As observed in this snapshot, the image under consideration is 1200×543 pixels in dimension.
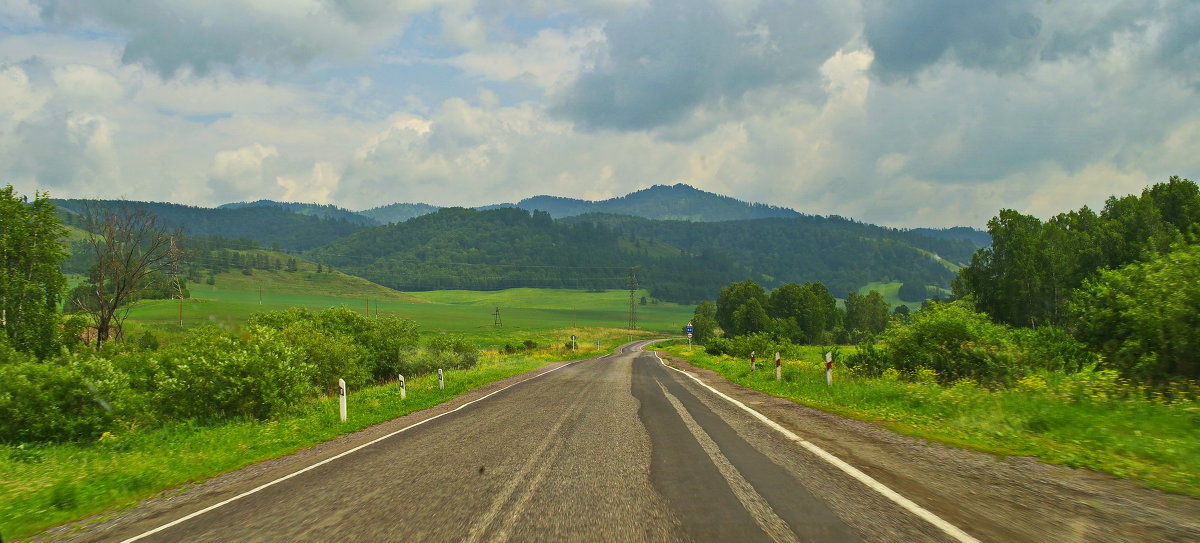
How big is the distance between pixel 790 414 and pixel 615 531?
342 inches

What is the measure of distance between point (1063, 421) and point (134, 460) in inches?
598

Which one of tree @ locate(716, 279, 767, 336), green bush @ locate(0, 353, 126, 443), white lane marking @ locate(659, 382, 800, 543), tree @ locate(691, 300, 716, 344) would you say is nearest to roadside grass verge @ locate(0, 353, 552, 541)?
green bush @ locate(0, 353, 126, 443)

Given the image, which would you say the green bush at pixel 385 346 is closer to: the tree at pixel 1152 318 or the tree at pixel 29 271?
the tree at pixel 29 271

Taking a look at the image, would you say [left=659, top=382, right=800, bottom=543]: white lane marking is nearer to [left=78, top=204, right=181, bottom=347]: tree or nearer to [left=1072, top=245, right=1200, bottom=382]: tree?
[left=1072, top=245, right=1200, bottom=382]: tree

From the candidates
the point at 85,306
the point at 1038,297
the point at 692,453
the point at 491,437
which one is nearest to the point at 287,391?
the point at 491,437

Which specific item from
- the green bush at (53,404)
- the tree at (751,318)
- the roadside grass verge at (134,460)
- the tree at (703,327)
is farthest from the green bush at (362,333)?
the tree at (703,327)

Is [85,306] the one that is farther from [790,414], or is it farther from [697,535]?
[697,535]

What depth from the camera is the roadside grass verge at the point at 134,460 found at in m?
7.17

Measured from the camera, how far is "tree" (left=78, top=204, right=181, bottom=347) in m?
37.2

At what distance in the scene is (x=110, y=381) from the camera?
1341 cm

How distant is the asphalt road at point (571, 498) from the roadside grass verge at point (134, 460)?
989 mm

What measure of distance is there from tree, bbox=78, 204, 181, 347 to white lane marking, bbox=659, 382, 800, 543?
4178cm

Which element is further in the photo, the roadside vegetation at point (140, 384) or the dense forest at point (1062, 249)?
the dense forest at point (1062, 249)

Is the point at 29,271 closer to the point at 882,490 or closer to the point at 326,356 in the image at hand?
the point at 326,356
